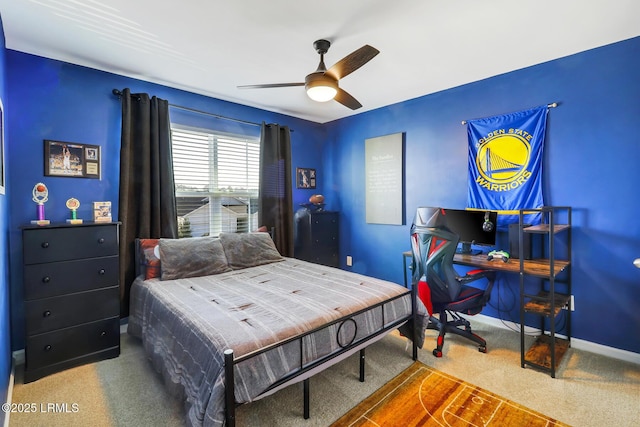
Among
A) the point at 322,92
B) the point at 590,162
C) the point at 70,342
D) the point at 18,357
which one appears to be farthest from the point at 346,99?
the point at 18,357

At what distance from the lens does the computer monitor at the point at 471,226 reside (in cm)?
301

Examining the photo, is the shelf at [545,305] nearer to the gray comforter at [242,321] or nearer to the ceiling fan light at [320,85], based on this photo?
the gray comforter at [242,321]

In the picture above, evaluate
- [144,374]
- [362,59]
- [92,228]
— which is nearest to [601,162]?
[362,59]

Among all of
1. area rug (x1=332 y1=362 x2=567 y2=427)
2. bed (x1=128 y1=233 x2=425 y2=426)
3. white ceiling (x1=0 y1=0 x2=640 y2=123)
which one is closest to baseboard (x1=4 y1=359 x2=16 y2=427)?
bed (x1=128 y1=233 x2=425 y2=426)

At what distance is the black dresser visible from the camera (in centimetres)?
219

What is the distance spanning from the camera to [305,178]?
15.3 feet

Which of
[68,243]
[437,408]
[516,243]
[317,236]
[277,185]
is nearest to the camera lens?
[437,408]

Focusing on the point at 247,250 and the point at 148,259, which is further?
the point at 247,250

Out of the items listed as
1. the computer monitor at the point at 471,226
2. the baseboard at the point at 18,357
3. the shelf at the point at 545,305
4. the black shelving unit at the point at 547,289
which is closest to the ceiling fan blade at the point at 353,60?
the black shelving unit at the point at 547,289

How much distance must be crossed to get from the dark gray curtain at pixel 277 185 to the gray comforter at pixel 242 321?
1.31 metres

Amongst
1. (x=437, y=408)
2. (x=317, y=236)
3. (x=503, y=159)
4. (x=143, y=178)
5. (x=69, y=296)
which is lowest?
(x=437, y=408)

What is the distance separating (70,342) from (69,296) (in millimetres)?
366

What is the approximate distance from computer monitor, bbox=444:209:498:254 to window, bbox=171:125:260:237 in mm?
2526

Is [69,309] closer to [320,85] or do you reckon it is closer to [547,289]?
[320,85]
